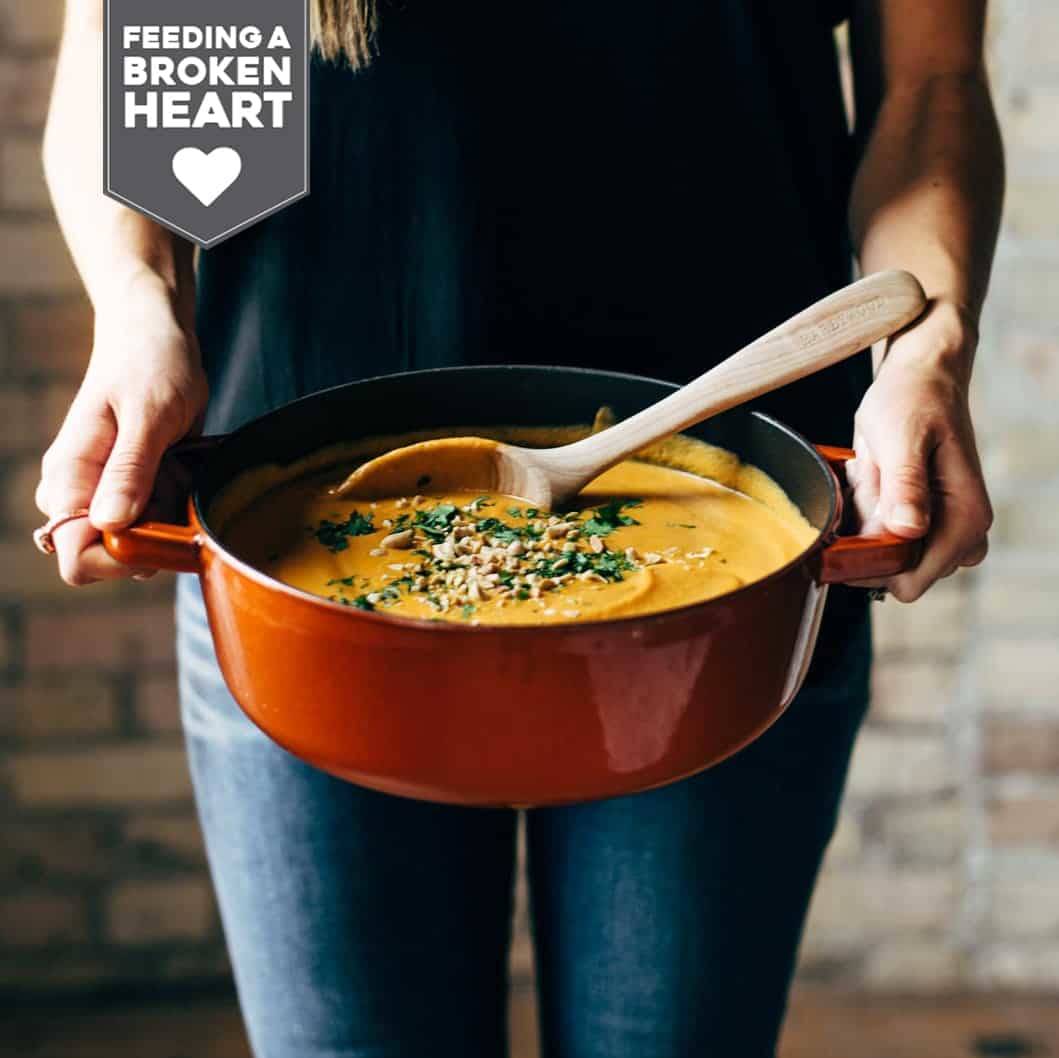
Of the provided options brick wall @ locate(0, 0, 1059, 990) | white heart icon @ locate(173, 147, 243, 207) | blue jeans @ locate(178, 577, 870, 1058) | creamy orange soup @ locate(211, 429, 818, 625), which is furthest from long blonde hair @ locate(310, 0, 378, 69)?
brick wall @ locate(0, 0, 1059, 990)

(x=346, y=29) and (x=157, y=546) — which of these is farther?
(x=346, y=29)

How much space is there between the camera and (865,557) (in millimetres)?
639

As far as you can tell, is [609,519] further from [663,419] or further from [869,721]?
[869,721]

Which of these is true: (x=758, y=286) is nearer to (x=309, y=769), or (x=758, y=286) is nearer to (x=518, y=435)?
(x=518, y=435)

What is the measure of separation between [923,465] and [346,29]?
0.39 meters

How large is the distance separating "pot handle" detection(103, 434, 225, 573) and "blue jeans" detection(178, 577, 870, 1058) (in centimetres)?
24

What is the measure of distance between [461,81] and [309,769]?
1.39ft

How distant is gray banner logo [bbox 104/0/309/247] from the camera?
0.85 metres

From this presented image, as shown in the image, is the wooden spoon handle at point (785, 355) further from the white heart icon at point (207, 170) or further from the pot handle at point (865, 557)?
the white heart icon at point (207, 170)

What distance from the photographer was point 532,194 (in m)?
0.83

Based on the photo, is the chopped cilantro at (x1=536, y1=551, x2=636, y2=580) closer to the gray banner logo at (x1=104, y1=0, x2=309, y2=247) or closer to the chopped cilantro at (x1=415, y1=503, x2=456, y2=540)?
the chopped cilantro at (x1=415, y1=503, x2=456, y2=540)

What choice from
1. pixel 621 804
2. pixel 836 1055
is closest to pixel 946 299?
pixel 621 804

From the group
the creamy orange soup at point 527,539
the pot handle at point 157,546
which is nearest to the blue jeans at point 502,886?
the creamy orange soup at point 527,539

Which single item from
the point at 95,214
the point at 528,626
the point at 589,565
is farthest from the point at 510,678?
the point at 95,214
